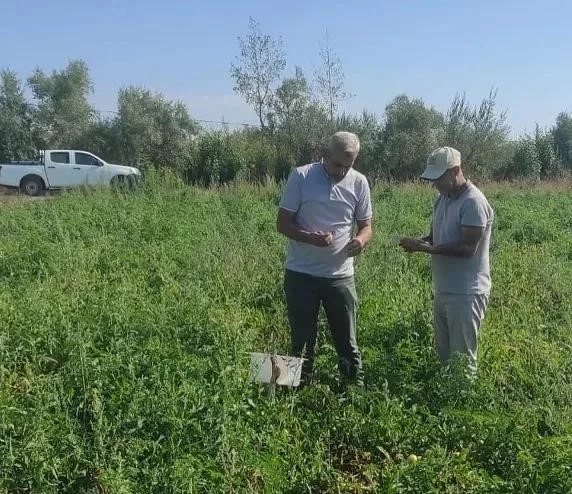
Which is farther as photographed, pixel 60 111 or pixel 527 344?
pixel 60 111

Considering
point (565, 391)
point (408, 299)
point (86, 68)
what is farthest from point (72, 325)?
point (86, 68)

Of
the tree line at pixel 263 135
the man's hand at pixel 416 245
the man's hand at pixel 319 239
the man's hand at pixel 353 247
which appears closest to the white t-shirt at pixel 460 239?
the man's hand at pixel 416 245

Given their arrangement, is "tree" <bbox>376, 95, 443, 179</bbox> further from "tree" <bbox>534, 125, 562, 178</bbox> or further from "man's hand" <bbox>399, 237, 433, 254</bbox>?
"man's hand" <bbox>399, 237, 433, 254</bbox>

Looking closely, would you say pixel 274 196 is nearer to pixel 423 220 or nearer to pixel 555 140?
pixel 423 220

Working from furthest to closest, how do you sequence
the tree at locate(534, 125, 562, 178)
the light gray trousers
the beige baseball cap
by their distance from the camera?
1. the tree at locate(534, 125, 562, 178)
2. the light gray trousers
3. the beige baseball cap

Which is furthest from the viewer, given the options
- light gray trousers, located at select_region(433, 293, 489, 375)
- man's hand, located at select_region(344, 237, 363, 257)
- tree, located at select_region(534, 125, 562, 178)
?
tree, located at select_region(534, 125, 562, 178)

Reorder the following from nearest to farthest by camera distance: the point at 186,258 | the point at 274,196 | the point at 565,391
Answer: the point at 565,391 → the point at 186,258 → the point at 274,196

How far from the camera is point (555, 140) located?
98.8 feet

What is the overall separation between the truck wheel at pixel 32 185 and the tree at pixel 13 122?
9344 mm

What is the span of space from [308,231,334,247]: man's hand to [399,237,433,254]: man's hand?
56 centimetres

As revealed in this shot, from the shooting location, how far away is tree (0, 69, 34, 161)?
29.2 metres

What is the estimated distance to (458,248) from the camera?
383cm

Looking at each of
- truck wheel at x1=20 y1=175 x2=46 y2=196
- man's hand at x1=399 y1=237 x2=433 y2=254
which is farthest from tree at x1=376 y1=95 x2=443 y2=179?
man's hand at x1=399 y1=237 x2=433 y2=254

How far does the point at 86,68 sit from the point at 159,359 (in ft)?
110
